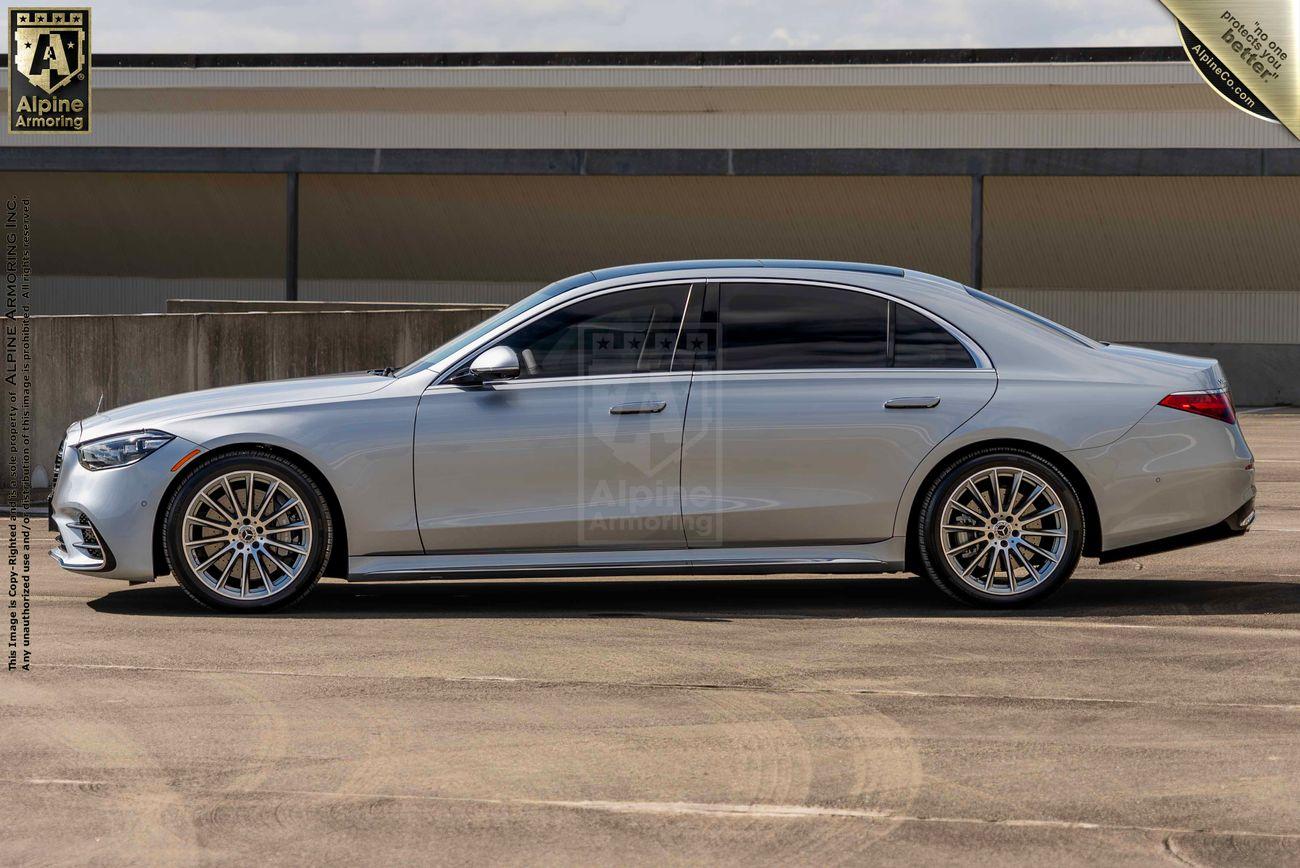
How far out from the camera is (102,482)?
8156mm

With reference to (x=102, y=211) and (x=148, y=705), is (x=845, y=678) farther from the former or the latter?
(x=102, y=211)

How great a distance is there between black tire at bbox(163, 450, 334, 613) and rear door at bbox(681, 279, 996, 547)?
5.59 ft

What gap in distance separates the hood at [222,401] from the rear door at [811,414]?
158cm

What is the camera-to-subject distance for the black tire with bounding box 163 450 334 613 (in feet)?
26.6

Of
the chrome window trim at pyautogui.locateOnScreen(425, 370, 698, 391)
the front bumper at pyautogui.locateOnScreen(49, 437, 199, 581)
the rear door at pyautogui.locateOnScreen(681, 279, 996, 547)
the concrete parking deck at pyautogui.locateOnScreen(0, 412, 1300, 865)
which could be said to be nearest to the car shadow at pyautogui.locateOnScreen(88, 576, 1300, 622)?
the concrete parking deck at pyautogui.locateOnScreen(0, 412, 1300, 865)

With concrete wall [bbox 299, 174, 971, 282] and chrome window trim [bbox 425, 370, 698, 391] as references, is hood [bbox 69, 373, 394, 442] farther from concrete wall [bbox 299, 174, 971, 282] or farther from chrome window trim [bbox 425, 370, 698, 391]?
concrete wall [bbox 299, 174, 971, 282]

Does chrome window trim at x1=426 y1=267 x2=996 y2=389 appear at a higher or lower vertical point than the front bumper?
higher

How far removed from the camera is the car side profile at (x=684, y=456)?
319 inches

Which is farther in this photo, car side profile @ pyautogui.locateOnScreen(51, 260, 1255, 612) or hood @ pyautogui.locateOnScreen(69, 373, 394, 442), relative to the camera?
hood @ pyautogui.locateOnScreen(69, 373, 394, 442)

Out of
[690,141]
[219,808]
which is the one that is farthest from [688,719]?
[690,141]

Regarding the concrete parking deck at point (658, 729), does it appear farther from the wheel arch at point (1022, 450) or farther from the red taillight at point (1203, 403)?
the red taillight at point (1203, 403)

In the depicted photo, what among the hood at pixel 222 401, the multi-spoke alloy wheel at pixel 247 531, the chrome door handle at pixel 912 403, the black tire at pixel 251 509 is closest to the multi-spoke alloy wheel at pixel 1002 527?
the chrome door handle at pixel 912 403

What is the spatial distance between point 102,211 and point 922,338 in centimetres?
3056

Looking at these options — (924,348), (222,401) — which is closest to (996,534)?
(924,348)
